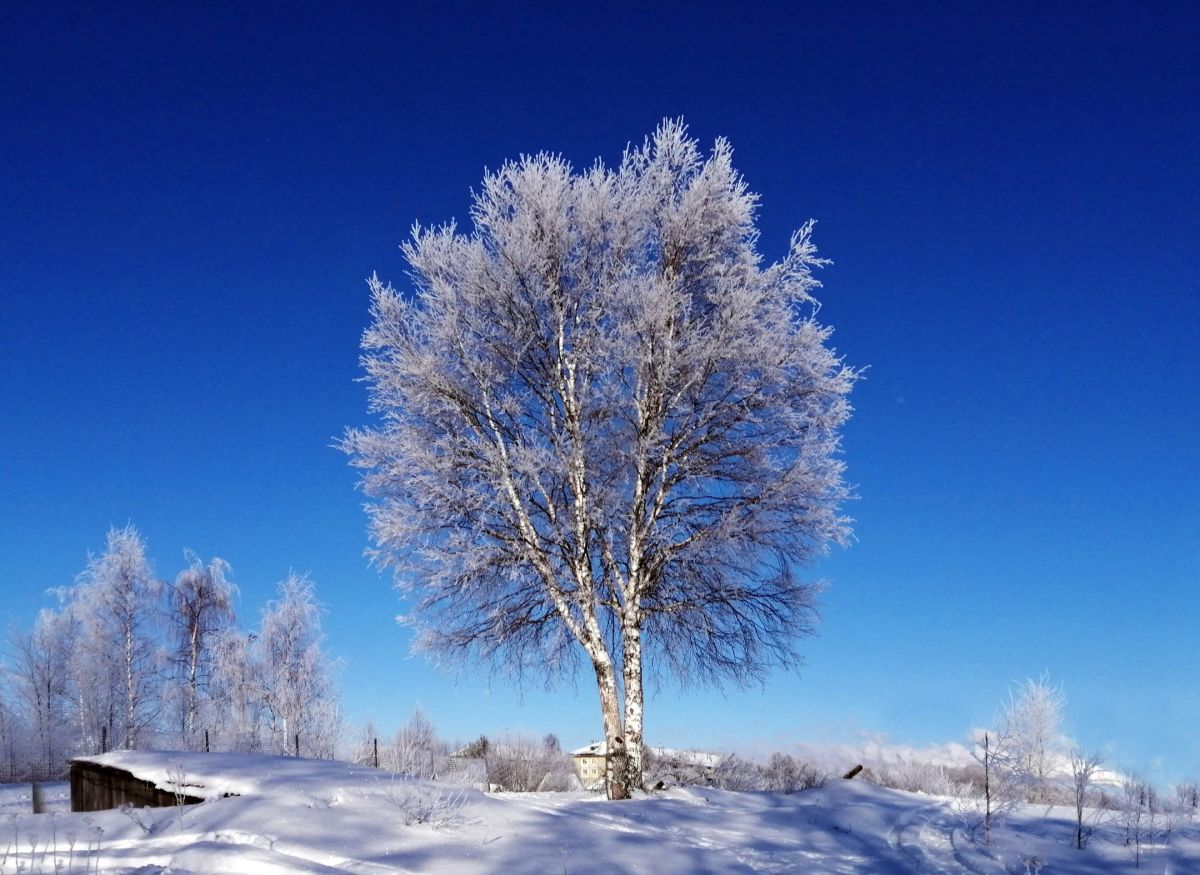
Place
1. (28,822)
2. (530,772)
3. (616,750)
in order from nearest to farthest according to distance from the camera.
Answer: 1. (28,822)
2. (616,750)
3. (530,772)

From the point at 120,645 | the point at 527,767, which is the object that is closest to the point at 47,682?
the point at 120,645

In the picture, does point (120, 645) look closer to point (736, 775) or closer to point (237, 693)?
point (237, 693)

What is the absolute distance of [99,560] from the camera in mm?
27812

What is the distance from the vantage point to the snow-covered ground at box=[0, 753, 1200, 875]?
5137 millimetres

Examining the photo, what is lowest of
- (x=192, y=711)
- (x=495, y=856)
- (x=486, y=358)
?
(x=192, y=711)

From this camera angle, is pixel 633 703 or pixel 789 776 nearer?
pixel 633 703

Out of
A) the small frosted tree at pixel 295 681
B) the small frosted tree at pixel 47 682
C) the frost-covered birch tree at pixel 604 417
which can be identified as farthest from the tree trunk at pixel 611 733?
the small frosted tree at pixel 47 682

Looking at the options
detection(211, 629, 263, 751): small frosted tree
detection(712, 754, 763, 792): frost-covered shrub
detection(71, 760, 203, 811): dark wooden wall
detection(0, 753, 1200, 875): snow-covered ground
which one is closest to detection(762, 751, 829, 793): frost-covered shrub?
detection(712, 754, 763, 792): frost-covered shrub

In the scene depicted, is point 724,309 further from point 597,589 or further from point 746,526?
point 597,589

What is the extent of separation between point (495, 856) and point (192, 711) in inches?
962

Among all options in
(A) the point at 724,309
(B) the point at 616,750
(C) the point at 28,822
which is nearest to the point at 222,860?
(C) the point at 28,822

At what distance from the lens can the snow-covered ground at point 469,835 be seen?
5137 millimetres

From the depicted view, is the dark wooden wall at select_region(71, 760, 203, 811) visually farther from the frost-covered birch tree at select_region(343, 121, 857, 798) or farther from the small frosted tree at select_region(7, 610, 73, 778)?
the small frosted tree at select_region(7, 610, 73, 778)

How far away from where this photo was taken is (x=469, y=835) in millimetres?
5820
